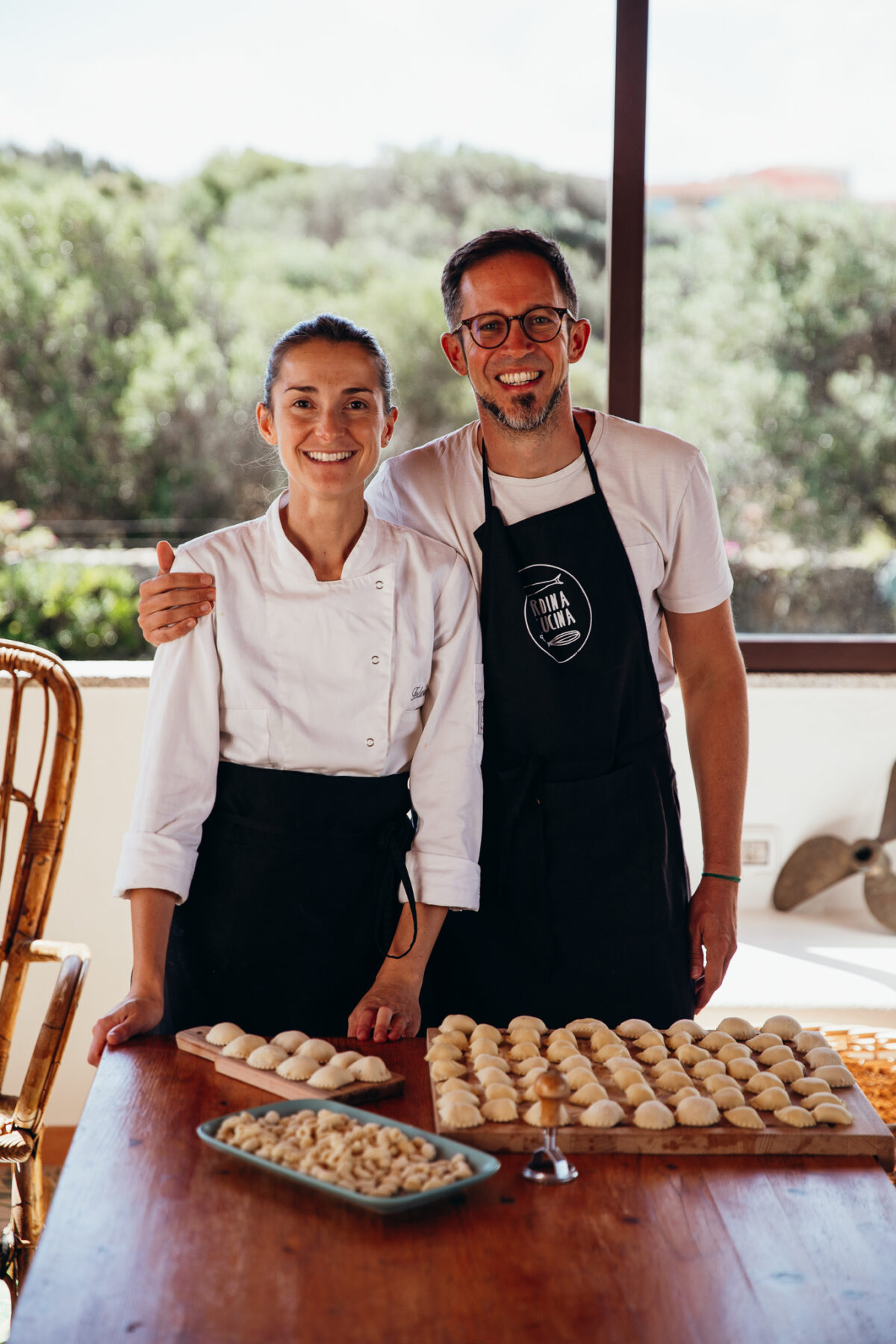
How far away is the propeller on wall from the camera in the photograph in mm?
3488

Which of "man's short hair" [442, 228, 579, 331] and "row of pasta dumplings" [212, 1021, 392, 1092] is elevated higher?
"man's short hair" [442, 228, 579, 331]

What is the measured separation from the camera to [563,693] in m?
1.73

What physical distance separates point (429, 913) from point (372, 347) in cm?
74

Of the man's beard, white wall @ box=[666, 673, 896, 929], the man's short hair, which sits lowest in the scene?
white wall @ box=[666, 673, 896, 929]

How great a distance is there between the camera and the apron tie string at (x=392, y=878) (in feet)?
5.08

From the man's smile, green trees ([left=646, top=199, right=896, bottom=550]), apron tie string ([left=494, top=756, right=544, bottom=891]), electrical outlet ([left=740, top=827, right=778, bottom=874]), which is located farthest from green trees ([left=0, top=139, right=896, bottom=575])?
apron tie string ([left=494, top=756, right=544, bottom=891])

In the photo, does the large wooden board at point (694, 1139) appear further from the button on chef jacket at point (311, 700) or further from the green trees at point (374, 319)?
the green trees at point (374, 319)

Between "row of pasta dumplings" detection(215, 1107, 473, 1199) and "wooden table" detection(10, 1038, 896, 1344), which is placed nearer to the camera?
"wooden table" detection(10, 1038, 896, 1344)

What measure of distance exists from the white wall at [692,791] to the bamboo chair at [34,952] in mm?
659

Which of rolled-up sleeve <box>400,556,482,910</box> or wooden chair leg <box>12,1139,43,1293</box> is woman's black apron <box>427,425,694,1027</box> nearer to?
rolled-up sleeve <box>400,556,482,910</box>

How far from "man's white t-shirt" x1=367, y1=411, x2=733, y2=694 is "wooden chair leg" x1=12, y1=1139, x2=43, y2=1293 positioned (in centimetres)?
108

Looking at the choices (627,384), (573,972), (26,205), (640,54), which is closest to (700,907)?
(573,972)

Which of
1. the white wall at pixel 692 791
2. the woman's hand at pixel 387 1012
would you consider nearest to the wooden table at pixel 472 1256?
the woman's hand at pixel 387 1012

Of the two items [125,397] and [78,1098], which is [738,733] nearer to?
[78,1098]
